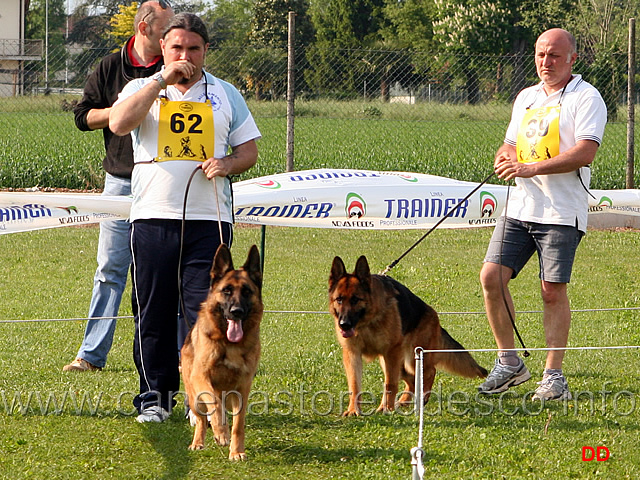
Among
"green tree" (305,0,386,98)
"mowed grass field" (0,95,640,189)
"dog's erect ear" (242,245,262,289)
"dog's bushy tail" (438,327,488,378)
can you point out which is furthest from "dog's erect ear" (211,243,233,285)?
"green tree" (305,0,386,98)

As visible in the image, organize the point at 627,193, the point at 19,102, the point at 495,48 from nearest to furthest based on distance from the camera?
the point at 627,193 → the point at 19,102 → the point at 495,48

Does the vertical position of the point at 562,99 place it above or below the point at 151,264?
above

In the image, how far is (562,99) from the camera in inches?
219

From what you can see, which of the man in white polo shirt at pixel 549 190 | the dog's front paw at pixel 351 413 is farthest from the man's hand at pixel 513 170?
the dog's front paw at pixel 351 413

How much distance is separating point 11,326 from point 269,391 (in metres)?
2.91

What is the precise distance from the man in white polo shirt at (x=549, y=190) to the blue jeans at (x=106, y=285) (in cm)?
256

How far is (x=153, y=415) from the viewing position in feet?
16.3

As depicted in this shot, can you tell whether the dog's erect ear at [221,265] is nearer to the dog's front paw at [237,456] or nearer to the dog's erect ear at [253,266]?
the dog's erect ear at [253,266]

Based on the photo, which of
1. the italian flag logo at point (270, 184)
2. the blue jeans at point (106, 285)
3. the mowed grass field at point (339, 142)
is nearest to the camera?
the blue jeans at point (106, 285)

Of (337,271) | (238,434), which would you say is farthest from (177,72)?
(238,434)

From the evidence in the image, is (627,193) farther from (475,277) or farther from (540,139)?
(475,277)

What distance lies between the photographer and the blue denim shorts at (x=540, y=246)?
5.59 m

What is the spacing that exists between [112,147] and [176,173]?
133 centimetres

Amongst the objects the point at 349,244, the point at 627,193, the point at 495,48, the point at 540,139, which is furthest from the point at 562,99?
the point at 495,48
